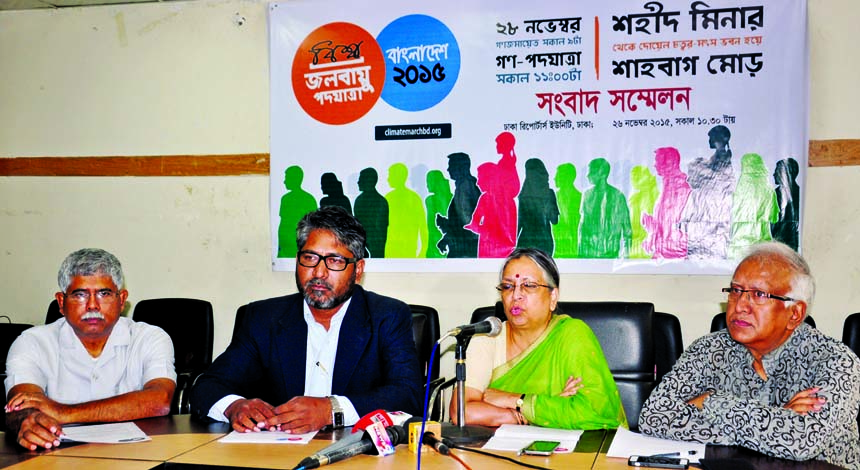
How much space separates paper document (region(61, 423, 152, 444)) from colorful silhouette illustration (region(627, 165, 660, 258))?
2.73 meters

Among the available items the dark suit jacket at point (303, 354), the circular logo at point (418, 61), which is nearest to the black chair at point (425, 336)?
the dark suit jacket at point (303, 354)

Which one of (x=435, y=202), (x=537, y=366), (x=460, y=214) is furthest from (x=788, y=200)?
(x=537, y=366)

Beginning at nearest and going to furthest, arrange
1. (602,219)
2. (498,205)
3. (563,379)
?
(563,379), (602,219), (498,205)

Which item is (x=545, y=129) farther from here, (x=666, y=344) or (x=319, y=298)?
(x=319, y=298)

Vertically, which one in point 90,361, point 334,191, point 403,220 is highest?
point 334,191

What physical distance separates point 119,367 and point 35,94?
109 inches

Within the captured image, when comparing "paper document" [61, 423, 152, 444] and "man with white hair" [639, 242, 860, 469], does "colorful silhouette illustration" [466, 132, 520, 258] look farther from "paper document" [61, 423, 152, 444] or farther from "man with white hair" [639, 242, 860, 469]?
"paper document" [61, 423, 152, 444]

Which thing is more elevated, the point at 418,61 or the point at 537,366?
the point at 418,61

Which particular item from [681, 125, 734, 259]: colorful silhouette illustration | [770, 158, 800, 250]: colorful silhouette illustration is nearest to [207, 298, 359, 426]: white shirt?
[681, 125, 734, 259]: colorful silhouette illustration

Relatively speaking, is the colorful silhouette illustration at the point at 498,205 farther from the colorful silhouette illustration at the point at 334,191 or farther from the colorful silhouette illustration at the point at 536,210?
the colorful silhouette illustration at the point at 334,191

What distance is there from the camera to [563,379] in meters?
3.07

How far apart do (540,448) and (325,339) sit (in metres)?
1.20

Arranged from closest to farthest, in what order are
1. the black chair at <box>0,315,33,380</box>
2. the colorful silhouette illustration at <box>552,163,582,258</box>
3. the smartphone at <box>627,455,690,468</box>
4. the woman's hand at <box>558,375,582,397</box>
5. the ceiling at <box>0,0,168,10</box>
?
1. the smartphone at <box>627,455,690,468</box>
2. the woman's hand at <box>558,375,582,397</box>
3. the colorful silhouette illustration at <box>552,163,582,258</box>
4. the black chair at <box>0,315,33,380</box>
5. the ceiling at <box>0,0,168,10</box>

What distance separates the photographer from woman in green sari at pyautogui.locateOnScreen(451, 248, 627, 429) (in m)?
2.85
